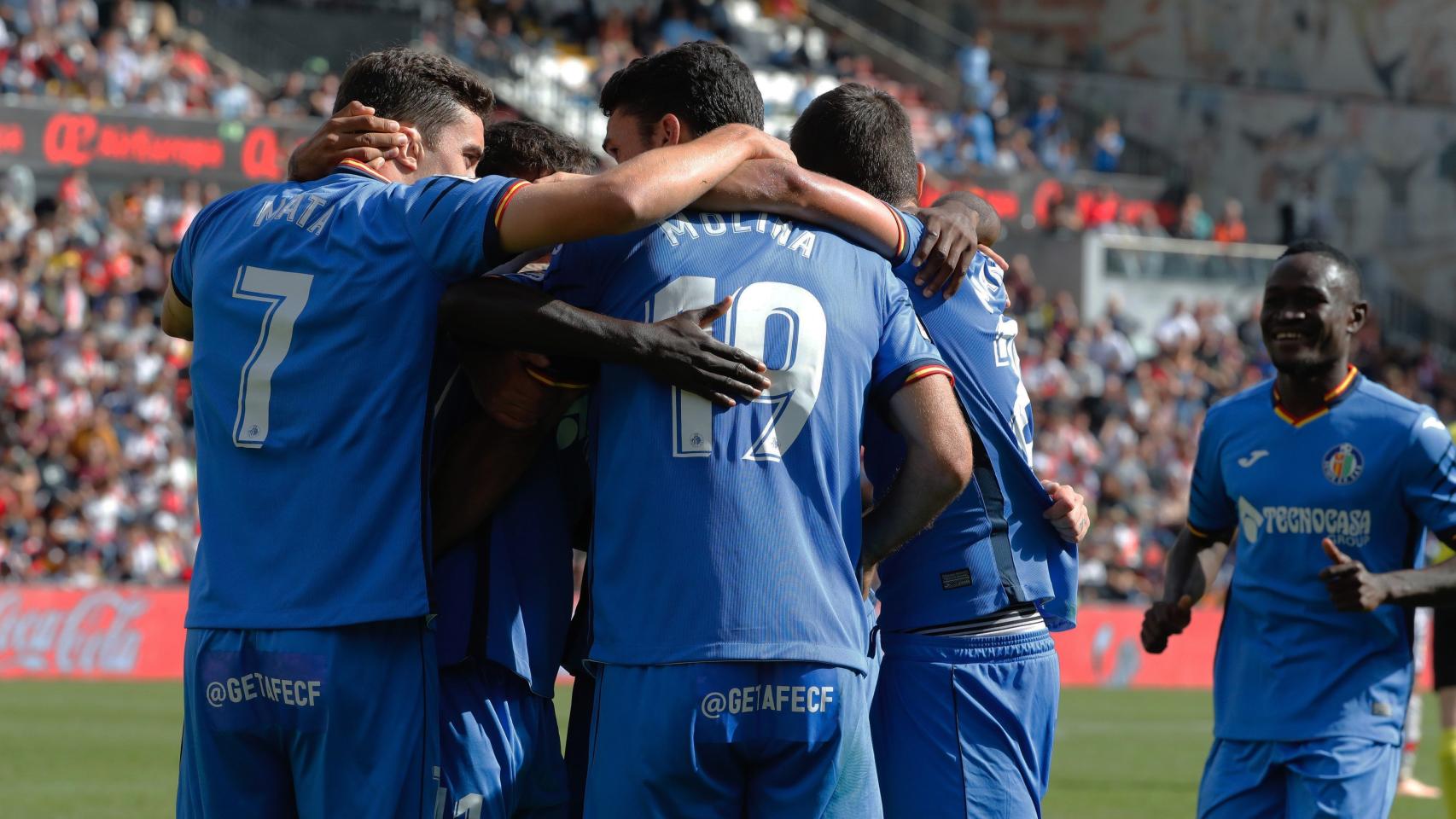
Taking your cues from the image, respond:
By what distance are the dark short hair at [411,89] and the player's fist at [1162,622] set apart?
3.00 meters

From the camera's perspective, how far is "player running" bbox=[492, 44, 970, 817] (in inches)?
148

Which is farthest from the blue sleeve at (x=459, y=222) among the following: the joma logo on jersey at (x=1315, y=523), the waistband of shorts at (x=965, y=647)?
the joma logo on jersey at (x=1315, y=523)

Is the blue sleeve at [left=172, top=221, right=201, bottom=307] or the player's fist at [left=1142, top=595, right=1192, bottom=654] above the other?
the blue sleeve at [left=172, top=221, right=201, bottom=307]

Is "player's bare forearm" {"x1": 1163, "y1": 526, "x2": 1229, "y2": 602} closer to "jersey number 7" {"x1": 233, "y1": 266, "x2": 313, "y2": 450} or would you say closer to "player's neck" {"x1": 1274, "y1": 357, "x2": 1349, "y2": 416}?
"player's neck" {"x1": 1274, "y1": 357, "x2": 1349, "y2": 416}

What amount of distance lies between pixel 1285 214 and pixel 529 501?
30.1 meters

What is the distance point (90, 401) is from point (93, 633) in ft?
9.74

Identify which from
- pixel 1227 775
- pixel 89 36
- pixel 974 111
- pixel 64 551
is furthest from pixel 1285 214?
pixel 1227 775

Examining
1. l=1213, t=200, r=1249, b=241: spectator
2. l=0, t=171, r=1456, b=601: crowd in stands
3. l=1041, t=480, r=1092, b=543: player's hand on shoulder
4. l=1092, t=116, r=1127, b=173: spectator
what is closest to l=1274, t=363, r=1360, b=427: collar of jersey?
l=1041, t=480, r=1092, b=543: player's hand on shoulder

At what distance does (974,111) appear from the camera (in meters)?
32.5

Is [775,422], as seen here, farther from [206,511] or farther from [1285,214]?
[1285,214]

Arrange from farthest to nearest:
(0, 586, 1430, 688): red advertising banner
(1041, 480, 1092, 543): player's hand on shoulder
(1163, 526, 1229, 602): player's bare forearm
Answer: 1. (0, 586, 1430, 688): red advertising banner
2. (1163, 526, 1229, 602): player's bare forearm
3. (1041, 480, 1092, 543): player's hand on shoulder

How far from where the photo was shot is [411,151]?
4320 mm

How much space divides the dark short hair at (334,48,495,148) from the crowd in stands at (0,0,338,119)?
20.8 metres

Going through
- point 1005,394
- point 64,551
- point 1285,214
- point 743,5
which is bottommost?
point 64,551
